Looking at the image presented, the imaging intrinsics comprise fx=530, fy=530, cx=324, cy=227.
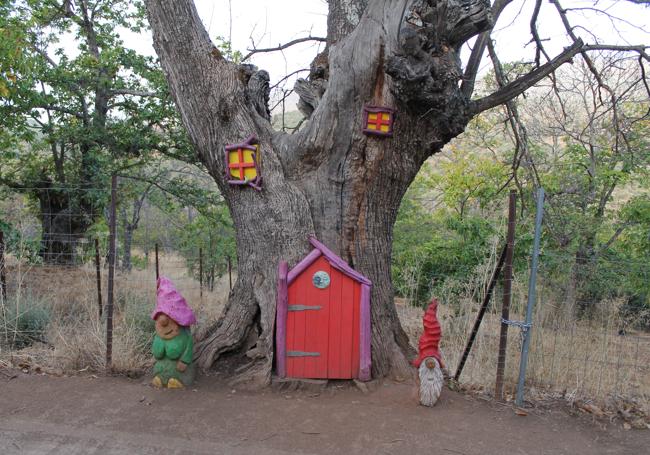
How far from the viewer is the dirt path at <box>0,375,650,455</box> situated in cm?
410

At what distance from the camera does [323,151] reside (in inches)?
217

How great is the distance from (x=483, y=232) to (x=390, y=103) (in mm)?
4880

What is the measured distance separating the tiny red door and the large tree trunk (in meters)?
0.27

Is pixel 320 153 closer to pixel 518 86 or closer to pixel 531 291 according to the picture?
pixel 518 86

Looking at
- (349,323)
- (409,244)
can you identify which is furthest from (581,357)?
(409,244)

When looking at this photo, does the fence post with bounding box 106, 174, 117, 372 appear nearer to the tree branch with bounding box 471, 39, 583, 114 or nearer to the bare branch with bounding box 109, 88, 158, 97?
the tree branch with bounding box 471, 39, 583, 114

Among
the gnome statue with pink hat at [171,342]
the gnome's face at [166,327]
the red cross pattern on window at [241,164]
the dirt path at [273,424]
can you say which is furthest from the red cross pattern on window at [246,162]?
the dirt path at [273,424]

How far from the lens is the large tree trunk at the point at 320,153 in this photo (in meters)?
5.31

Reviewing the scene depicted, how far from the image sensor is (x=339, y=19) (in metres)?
6.22

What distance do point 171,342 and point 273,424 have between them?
1.36 m

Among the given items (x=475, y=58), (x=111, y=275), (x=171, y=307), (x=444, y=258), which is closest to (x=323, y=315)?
(x=171, y=307)

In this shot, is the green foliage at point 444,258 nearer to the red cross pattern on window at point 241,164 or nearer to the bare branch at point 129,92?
the red cross pattern on window at point 241,164

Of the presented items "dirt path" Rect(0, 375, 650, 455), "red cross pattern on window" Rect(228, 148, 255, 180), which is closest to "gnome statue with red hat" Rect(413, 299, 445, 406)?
"dirt path" Rect(0, 375, 650, 455)

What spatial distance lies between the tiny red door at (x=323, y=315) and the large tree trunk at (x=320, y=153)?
0.89ft
